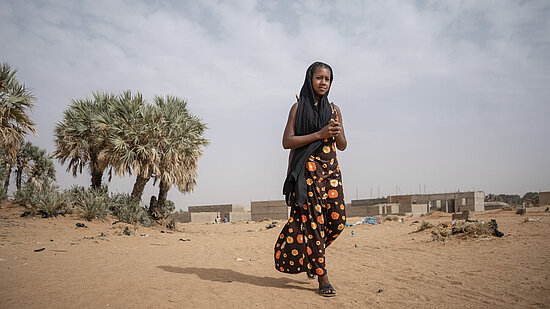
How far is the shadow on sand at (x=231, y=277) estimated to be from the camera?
11.9 feet

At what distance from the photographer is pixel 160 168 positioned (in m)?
11.5

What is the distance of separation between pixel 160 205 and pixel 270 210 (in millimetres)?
10526

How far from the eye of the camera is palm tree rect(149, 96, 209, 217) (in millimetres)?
11438

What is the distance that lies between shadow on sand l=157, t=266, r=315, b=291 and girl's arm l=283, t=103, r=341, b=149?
137cm

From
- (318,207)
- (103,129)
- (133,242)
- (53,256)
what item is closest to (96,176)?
(103,129)

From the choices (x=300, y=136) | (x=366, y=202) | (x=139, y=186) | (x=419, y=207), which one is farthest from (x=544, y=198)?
(x=300, y=136)

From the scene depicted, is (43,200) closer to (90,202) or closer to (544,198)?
(90,202)

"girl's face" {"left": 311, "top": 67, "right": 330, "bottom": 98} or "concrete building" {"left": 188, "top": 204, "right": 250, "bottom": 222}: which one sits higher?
"girl's face" {"left": 311, "top": 67, "right": 330, "bottom": 98}

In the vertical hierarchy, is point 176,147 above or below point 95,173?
above

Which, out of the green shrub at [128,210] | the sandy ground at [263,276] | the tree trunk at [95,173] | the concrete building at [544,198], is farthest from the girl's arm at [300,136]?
the concrete building at [544,198]

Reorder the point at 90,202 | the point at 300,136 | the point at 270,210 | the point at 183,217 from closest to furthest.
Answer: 1. the point at 300,136
2. the point at 90,202
3. the point at 270,210
4. the point at 183,217

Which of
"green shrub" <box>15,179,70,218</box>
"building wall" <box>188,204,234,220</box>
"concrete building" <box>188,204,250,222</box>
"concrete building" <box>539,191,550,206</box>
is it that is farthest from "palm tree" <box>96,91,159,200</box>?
"concrete building" <box>539,191,550,206</box>

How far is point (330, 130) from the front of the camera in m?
3.31

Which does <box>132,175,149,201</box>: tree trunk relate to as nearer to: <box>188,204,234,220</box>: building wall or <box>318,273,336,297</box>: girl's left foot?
<box>318,273,336,297</box>: girl's left foot
